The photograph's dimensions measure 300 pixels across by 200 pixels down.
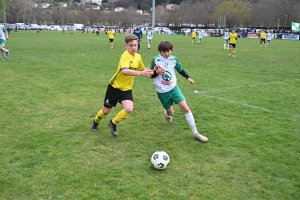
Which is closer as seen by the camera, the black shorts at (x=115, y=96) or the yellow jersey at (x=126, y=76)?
the yellow jersey at (x=126, y=76)

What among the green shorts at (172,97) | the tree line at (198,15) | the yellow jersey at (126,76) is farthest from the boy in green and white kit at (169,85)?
the tree line at (198,15)

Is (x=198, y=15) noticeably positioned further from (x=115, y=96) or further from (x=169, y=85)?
(x=115, y=96)

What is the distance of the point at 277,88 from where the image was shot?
1016 centimetres

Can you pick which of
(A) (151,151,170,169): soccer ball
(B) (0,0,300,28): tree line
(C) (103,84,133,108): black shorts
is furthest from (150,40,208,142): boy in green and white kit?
(B) (0,0,300,28): tree line

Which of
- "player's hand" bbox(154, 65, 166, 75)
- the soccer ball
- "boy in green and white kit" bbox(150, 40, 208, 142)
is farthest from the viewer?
"boy in green and white kit" bbox(150, 40, 208, 142)

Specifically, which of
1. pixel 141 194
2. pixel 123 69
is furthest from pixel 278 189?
pixel 123 69

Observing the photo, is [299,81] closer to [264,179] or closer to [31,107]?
[264,179]

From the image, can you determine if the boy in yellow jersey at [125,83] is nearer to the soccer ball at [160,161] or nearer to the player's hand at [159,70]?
the player's hand at [159,70]

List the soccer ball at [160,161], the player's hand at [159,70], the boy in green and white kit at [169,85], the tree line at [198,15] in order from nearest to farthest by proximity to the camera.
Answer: the soccer ball at [160,161] → the player's hand at [159,70] → the boy in green and white kit at [169,85] → the tree line at [198,15]

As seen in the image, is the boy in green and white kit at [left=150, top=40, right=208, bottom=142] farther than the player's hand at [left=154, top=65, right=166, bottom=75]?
Yes

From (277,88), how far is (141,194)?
791 centimetres

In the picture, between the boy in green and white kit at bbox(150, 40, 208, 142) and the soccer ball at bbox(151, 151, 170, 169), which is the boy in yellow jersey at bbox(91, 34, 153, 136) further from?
the soccer ball at bbox(151, 151, 170, 169)

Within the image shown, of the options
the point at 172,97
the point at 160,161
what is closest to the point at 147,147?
the point at 160,161

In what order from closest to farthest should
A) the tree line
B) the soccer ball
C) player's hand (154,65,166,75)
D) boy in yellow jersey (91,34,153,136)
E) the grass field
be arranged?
1. the grass field
2. the soccer ball
3. player's hand (154,65,166,75)
4. boy in yellow jersey (91,34,153,136)
5. the tree line
